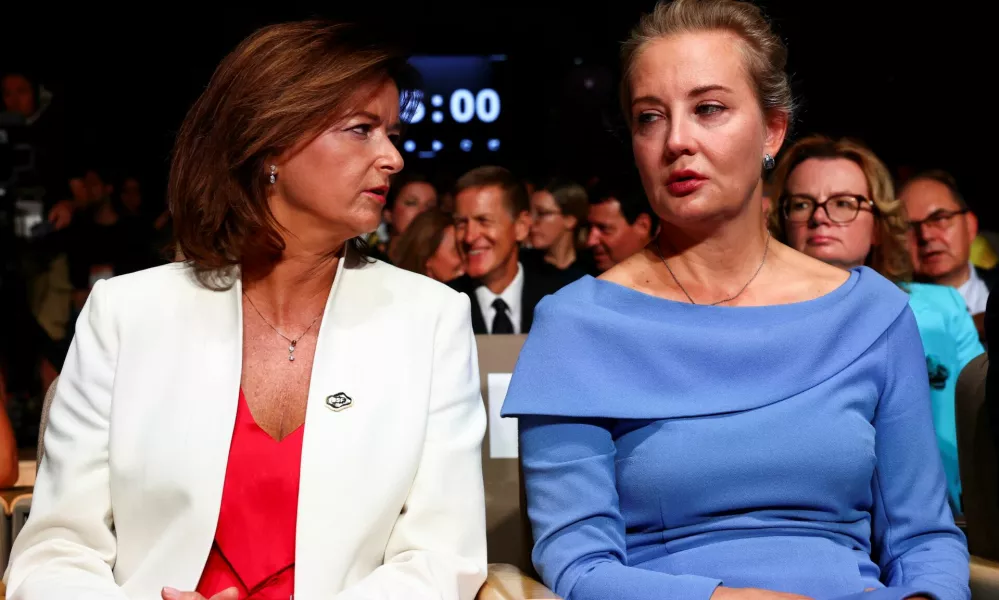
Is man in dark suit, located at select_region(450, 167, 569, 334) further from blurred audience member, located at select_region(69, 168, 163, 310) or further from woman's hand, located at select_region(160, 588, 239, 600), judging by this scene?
woman's hand, located at select_region(160, 588, 239, 600)

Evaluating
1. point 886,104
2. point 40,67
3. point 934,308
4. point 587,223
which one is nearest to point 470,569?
point 934,308

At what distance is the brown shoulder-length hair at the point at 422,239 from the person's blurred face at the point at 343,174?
307cm

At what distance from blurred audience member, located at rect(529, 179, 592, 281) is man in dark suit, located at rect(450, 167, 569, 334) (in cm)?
86

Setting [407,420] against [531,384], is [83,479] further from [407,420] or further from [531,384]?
[531,384]

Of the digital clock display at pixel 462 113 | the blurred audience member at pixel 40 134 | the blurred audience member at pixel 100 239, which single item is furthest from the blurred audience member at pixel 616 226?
the blurred audience member at pixel 40 134

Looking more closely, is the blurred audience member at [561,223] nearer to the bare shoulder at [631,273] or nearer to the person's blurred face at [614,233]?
the person's blurred face at [614,233]

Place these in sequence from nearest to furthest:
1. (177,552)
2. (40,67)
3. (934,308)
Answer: (177,552) < (934,308) < (40,67)

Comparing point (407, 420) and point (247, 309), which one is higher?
point (247, 309)

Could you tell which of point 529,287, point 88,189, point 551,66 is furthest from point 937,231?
point 88,189

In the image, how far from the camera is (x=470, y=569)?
1.84m

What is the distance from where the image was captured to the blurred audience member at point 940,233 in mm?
4621

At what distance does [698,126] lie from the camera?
1.92m

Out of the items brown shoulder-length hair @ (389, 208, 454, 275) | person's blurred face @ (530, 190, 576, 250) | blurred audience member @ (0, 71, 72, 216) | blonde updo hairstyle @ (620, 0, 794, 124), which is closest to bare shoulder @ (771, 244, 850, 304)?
blonde updo hairstyle @ (620, 0, 794, 124)

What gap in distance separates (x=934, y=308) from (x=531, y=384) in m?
1.98
